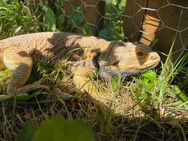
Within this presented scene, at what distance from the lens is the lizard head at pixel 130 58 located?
1.99m

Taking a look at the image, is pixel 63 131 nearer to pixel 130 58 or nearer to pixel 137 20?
pixel 130 58

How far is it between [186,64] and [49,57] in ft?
2.77

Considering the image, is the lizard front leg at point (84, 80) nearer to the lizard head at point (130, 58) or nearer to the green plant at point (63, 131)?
the lizard head at point (130, 58)

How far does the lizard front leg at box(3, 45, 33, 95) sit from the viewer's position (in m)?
1.95

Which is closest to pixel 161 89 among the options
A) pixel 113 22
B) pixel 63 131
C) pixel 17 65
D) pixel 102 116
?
pixel 102 116

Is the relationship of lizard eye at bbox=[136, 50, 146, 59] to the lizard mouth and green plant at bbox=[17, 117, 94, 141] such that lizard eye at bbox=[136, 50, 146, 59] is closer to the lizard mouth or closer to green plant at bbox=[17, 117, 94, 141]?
the lizard mouth

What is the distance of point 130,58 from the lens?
2023mm

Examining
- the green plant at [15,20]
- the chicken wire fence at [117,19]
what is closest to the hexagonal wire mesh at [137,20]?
the chicken wire fence at [117,19]

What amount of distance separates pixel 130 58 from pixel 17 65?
0.65 metres

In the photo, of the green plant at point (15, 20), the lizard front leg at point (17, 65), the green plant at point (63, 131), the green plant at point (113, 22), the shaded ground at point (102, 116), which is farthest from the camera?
the green plant at point (15, 20)

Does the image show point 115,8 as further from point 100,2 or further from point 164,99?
point 164,99

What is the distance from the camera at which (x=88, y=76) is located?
211 cm

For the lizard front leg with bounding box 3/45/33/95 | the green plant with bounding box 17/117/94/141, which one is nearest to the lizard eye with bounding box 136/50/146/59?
the lizard front leg with bounding box 3/45/33/95

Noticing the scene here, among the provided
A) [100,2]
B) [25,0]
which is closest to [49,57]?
[100,2]
